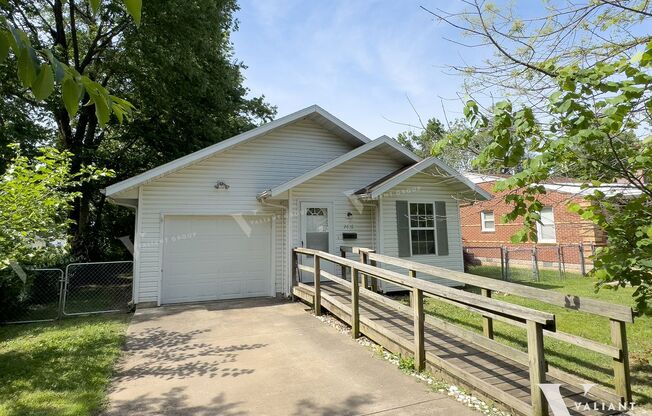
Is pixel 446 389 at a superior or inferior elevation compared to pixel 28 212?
inferior

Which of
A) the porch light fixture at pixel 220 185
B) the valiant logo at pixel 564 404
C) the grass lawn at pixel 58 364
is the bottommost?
the grass lawn at pixel 58 364

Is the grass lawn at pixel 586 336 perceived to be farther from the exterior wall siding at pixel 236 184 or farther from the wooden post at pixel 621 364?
the exterior wall siding at pixel 236 184

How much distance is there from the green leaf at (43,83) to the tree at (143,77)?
524 inches

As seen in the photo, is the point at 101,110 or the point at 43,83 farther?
the point at 101,110

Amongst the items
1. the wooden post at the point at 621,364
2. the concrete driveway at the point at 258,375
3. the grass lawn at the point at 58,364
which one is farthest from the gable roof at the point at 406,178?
the grass lawn at the point at 58,364

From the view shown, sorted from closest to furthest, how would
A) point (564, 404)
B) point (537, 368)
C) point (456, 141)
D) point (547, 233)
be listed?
1. point (537, 368)
2. point (564, 404)
3. point (456, 141)
4. point (547, 233)

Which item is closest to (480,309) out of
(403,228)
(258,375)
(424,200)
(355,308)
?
(355,308)

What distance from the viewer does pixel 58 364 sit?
201 inches

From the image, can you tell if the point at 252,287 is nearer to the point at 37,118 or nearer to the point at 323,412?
the point at 323,412

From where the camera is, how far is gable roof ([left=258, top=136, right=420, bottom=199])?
8812 millimetres

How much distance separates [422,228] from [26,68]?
9.74 m

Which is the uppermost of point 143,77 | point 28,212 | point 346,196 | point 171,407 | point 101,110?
point 143,77

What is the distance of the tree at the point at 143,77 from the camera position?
517 inches

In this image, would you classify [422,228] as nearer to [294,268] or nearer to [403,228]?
[403,228]
